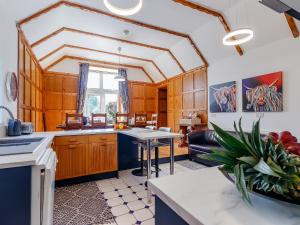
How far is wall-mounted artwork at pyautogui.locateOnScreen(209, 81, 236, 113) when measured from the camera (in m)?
4.65

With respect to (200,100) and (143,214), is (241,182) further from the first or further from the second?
(200,100)

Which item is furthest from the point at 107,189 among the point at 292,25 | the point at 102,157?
the point at 292,25

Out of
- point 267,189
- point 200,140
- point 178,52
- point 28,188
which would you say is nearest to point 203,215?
point 267,189

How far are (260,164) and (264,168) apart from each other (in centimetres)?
1

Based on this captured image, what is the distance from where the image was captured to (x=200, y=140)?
4.50 m

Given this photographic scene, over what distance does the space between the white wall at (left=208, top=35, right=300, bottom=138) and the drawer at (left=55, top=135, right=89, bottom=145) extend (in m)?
3.82

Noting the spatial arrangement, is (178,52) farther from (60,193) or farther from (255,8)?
(60,193)

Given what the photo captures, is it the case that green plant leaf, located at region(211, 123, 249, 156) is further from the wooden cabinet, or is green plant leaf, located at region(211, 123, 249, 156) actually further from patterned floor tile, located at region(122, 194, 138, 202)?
the wooden cabinet

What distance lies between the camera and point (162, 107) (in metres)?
8.45

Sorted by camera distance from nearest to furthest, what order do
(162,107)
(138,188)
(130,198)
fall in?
(130,198)
(138,188)
(162,107)

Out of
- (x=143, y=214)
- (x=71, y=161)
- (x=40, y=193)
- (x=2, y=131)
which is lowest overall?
(x=143, y=214)

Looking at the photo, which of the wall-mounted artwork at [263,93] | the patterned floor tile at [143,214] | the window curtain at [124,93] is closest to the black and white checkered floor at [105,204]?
the patterned floor tile at [143,214]

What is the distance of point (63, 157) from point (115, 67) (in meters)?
5.45

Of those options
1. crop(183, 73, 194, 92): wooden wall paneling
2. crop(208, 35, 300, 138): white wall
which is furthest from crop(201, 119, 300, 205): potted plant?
crop(183, 73, 194, 92): wooden wall paneling
